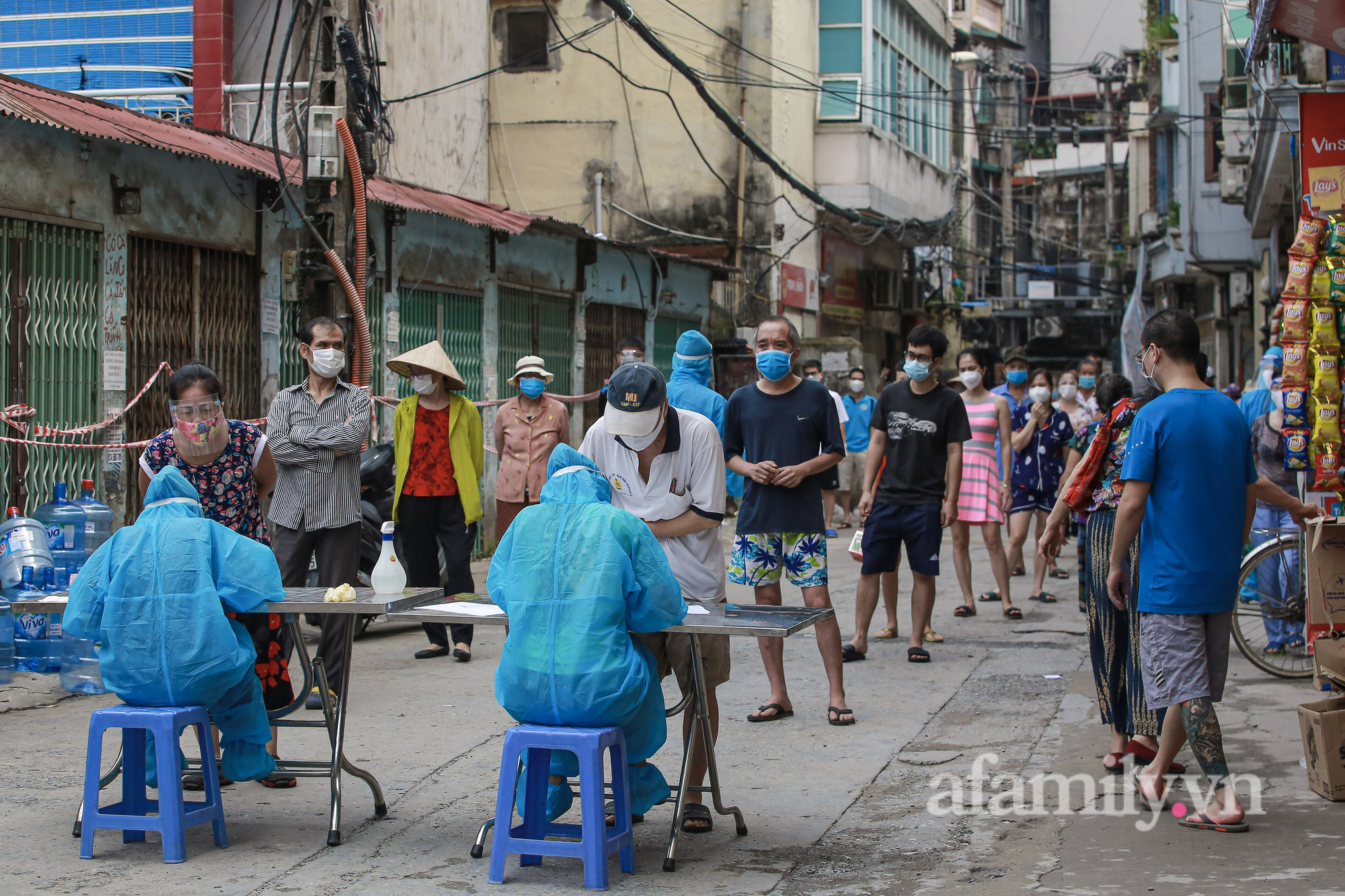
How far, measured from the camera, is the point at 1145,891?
433 centimetres

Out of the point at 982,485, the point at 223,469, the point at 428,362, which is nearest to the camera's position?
the point at 223,469

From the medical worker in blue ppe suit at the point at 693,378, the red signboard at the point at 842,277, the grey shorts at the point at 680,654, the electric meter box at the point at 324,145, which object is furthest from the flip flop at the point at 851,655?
the red signboard at the point at 842,277

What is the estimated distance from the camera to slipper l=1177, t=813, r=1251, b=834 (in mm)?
4980

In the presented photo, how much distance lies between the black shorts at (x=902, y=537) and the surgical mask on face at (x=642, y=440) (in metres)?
3.40

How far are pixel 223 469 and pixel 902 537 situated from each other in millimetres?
4133

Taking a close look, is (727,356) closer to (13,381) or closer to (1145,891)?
(13,381)

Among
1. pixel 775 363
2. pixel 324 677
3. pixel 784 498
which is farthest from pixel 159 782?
pixel 775 363

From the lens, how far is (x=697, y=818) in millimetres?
5102

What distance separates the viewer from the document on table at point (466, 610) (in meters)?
4.66

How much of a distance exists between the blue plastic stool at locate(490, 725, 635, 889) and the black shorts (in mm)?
4067

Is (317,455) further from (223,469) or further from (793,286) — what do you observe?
(793,286)

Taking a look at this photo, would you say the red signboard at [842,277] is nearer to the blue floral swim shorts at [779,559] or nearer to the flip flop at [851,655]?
the flip flop at [851,655]

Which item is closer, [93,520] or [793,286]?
[93,520]

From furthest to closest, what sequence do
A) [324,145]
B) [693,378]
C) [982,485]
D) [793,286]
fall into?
[793,286] < [982,485] < [324,145] < [693,378]
